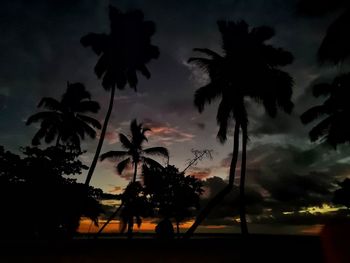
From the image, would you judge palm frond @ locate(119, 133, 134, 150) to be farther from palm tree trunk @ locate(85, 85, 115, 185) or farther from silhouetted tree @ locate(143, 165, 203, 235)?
palm tree trunk @ locate(85, 85, 115, 185)

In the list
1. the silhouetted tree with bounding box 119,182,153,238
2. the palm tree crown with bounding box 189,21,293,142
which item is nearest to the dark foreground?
the palm tree crown with bounding box 189,21,293,142

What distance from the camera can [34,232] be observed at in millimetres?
14992

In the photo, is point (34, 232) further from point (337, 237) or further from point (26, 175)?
point (337, 237)

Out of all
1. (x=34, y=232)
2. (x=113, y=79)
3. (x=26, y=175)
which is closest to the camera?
(x=34, y=232)

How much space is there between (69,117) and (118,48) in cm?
916

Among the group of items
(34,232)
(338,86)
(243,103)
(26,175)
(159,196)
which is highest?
(338,86)

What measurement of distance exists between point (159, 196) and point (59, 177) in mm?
15213

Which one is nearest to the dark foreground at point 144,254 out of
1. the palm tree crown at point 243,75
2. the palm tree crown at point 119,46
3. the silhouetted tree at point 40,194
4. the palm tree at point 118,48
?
the silhouetted tree at point 40,194

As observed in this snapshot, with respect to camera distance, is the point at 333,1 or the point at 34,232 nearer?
the point at 333,1

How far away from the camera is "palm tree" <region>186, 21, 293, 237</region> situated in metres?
20.6

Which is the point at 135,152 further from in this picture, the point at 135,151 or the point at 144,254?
the point at 144,254

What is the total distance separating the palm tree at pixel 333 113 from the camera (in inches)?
933

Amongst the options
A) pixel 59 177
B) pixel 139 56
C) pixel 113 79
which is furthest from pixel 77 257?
pixel 139 56

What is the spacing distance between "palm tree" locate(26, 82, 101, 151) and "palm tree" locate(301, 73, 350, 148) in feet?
63.2
